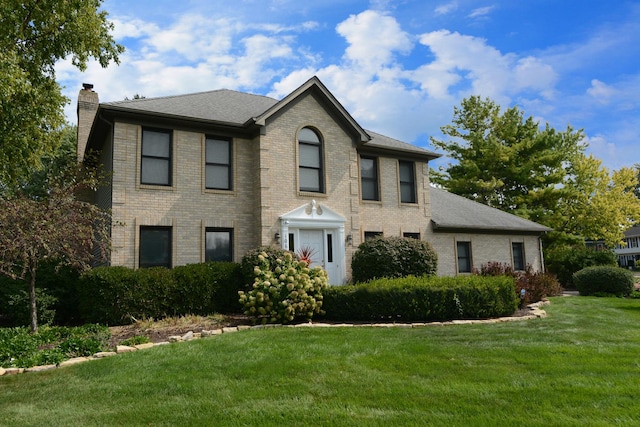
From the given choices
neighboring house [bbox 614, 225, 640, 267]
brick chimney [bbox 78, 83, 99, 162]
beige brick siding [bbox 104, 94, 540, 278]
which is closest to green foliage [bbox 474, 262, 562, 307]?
beige brick siding [bbox 104, 94, 540, 278]

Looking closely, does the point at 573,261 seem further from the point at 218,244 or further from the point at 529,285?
the point at 218,244

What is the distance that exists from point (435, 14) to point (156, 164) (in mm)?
8898

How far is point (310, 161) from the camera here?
16.0m

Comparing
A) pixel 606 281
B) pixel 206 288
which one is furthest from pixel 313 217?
pixel 606 281

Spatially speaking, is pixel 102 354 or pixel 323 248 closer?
pixel 102 354

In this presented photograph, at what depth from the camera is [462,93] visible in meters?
34.1

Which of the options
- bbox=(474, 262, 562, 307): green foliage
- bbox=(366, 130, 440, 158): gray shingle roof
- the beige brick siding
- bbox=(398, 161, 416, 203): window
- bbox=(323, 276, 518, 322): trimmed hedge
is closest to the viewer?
bbox=(323, 276, 518, 322): trimmed hedge

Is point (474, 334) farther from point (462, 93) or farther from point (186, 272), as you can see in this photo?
point (462, 93)

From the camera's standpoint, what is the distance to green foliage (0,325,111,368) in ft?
23.0

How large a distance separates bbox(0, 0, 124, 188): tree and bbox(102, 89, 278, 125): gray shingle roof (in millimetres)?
1476

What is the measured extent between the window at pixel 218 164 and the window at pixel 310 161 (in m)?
2.45

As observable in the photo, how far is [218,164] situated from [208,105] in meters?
2.49

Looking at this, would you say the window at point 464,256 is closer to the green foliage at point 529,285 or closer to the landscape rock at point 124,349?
the green foliage at point 529,285

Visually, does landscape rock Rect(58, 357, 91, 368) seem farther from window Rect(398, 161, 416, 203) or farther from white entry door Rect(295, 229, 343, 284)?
window Rect(398, 161, 416, 203)
